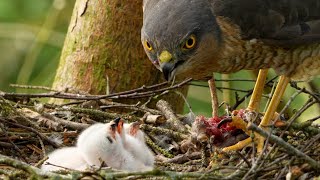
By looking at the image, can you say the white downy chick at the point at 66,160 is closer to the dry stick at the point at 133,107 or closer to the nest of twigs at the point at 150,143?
the nest of twigs at the point at 150,143

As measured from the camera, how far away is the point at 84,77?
7.90m

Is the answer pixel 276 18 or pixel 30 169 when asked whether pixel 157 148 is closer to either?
pixel 276 18

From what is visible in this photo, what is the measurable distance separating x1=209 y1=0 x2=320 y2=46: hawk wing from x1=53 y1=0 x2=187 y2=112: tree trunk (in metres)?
1.63

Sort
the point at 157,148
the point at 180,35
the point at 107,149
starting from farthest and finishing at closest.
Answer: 1. the point at 157,148
2. the point at 180,35
3. the point at 107,149

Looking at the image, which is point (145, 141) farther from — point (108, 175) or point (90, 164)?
point (108, 175)

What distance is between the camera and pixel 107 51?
7852 mm

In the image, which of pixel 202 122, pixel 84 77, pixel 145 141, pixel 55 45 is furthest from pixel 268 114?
pixel 55 45

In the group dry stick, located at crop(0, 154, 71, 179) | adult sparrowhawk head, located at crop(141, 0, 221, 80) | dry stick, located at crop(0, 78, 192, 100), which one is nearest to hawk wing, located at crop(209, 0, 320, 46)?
adult sparrowhawk head, located at crop(141, 0, 221, 80)

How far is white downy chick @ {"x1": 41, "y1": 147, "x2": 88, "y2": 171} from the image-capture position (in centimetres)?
579

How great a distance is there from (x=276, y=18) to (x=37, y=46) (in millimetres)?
2666

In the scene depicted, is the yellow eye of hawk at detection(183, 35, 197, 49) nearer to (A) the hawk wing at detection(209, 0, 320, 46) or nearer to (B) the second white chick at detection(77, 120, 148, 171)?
(A) the hawk wing at detection(209, 0, 320, 46)

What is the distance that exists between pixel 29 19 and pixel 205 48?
10.4ft

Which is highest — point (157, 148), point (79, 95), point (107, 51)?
point (107, 51)

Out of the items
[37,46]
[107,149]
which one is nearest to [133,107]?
[107,149]
